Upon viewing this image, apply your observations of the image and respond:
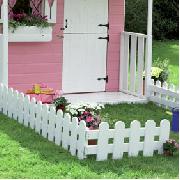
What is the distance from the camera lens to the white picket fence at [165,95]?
1150cm

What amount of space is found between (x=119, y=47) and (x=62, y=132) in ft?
16.1

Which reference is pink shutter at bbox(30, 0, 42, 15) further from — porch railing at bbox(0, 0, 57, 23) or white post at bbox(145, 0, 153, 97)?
white post at bbox(145, 0, 153, 97)

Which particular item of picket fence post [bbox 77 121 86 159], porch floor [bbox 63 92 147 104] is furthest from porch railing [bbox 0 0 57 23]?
picket fence post [bbox 77 121 86 159]

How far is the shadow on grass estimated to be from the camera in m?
7.24

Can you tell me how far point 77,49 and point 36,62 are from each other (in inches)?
37.3

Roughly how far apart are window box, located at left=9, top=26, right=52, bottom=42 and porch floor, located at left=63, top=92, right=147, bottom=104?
1.28 m

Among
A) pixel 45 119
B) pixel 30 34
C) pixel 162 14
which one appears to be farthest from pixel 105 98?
pixel 162 14

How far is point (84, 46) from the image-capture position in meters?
12.5

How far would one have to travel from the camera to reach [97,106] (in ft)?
28.2

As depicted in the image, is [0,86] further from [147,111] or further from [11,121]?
[147,111]

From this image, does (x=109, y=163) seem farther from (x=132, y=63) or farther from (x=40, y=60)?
(x=132, y=63)

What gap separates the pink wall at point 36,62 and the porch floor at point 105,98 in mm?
490

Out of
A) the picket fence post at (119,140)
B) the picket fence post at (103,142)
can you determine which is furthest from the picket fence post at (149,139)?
the picket fence post at (103,142)

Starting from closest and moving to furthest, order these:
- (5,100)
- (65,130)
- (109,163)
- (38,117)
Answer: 1. (109,163)
2. (65,130)
3. (38,117)
4. (5,100)
